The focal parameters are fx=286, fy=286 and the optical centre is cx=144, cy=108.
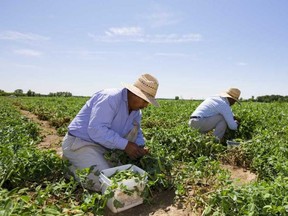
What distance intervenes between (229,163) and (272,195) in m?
2.24

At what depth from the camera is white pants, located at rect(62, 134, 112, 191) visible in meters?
3.51

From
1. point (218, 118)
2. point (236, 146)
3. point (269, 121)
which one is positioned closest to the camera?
point (236, 146)

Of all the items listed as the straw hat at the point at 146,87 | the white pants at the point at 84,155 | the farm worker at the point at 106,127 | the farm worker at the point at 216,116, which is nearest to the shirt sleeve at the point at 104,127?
the farm worker at the point at 106,127

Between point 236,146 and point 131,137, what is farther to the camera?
point 236,146

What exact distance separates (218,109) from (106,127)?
2.68m

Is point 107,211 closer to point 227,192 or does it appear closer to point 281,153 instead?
point 227,192

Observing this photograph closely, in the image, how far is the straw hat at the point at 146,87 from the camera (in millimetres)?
3364

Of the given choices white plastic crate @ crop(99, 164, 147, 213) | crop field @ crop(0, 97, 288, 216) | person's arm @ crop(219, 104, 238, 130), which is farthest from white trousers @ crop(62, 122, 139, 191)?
person's arm @ crop(219, 104, 238, 130)

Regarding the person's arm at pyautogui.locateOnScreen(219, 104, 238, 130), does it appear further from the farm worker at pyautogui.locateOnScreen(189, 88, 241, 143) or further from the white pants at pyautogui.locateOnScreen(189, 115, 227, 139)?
the white pants at pyautogui.locateOnScreen(189, 115, 227, 139)

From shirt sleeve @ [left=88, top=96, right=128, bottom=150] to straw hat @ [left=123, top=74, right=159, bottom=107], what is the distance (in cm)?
35

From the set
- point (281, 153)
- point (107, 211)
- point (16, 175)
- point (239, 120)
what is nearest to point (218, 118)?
point (239, 120)

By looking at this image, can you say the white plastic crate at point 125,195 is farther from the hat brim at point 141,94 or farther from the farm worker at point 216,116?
the farm worker at point 216,116

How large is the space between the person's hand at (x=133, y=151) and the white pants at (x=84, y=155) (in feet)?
1.12

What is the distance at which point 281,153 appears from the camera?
3.52m
